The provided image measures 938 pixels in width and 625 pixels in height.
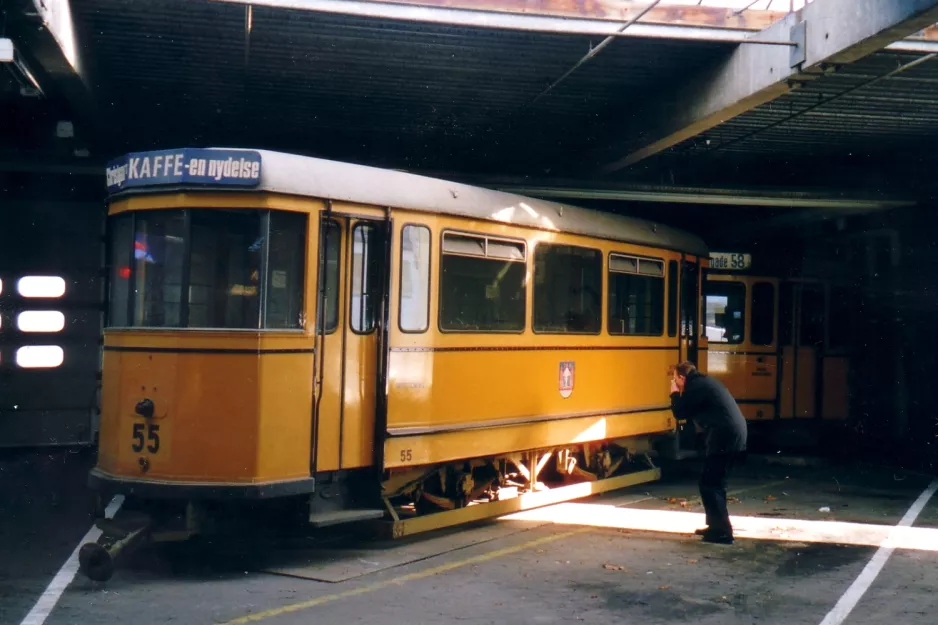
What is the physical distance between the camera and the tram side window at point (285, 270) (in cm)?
778

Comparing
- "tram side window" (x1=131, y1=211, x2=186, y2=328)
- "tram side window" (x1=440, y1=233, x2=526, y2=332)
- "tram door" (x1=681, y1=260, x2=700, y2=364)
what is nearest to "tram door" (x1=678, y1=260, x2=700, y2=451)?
"tram door" (x1=681, y1=260, x2=700, y2=364)

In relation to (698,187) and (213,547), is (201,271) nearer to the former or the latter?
(213,547)

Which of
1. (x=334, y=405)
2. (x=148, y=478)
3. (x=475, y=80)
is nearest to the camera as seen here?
(x=148, y=478)

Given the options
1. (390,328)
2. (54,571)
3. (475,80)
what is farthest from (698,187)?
(54,571)

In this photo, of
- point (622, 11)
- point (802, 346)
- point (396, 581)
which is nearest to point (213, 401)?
point (396, 581)

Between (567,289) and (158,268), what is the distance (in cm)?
468

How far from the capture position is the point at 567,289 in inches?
431

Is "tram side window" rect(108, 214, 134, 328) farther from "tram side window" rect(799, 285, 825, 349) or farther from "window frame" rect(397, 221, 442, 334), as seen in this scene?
"tram side window" rect(799, 285, 825, 349)

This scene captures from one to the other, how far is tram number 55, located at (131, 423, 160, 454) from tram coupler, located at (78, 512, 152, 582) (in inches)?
20.3

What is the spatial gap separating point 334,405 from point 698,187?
822 cm

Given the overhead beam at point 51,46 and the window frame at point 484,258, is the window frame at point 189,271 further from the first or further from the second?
the overhead beam at point 51,46

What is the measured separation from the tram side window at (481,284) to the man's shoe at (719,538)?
273 cm

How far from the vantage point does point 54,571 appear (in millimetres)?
7934

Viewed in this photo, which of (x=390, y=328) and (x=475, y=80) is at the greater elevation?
(x=475, y=80)
